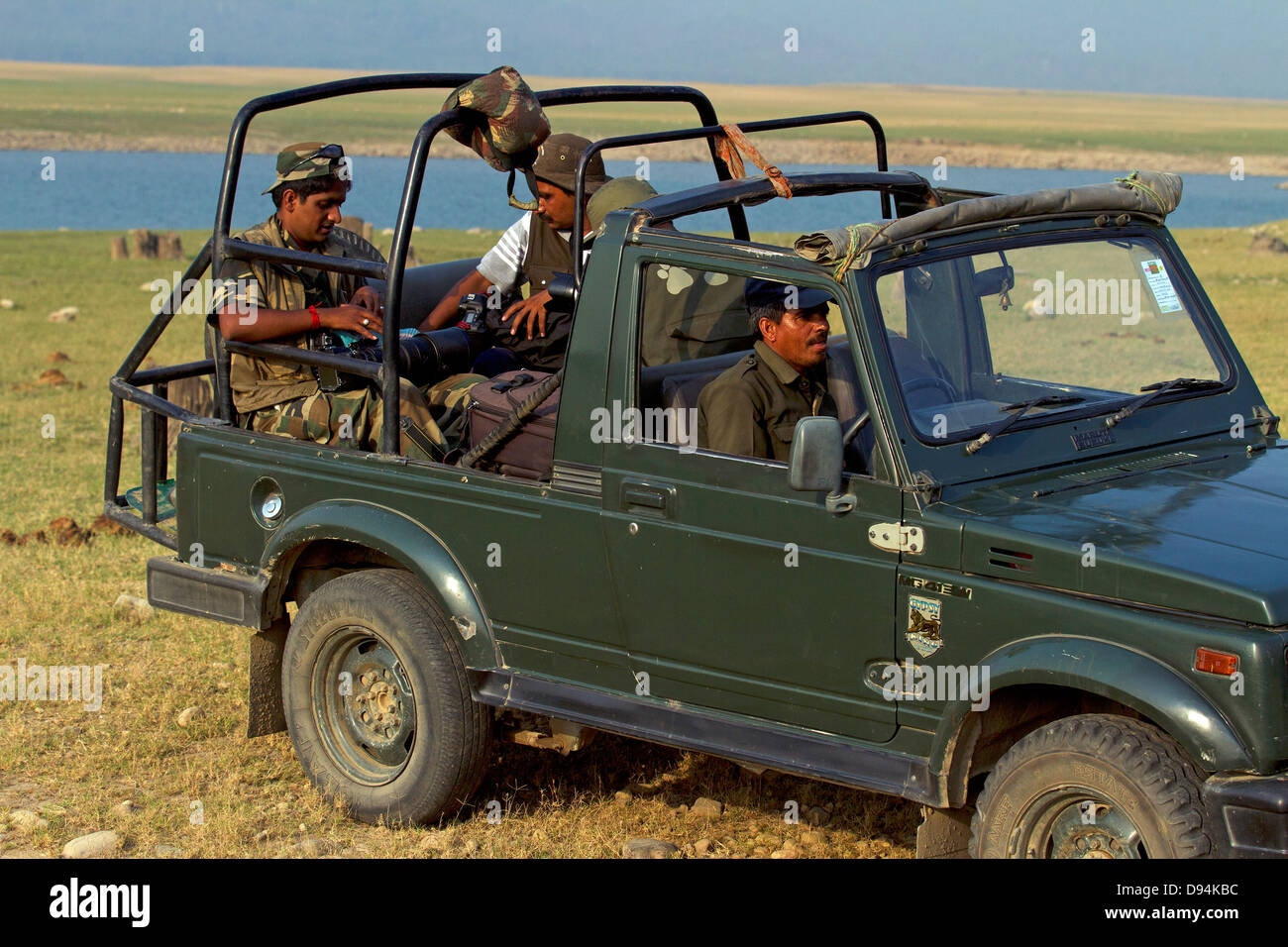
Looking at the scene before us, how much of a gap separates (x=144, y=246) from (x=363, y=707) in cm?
2642

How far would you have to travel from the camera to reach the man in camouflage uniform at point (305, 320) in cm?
614

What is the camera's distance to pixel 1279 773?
4035 millimetres

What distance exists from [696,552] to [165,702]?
322cm

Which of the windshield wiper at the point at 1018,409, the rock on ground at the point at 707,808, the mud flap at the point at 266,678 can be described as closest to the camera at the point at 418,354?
the mud flap at the point at 266,678

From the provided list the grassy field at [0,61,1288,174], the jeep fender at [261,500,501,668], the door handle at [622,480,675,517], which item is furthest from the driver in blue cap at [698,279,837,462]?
the grassy field at [0,61,1288,174]

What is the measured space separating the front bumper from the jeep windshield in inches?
52.3

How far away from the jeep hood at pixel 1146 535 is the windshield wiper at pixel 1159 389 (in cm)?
14

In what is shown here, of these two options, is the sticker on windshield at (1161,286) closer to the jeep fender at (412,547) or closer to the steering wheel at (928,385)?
the steering wheel at (928,385)

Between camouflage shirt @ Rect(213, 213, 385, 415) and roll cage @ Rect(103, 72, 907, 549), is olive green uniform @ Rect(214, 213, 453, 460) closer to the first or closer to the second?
camouflage shirt @ Rect(213, 213, 385, 415)

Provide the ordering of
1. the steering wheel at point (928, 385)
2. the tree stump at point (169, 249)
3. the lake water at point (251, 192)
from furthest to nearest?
the lake water at point (251, 192), the tree stump at point (169, 249), the steering wheel at point (928, 385)

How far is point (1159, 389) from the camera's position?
5242mm
